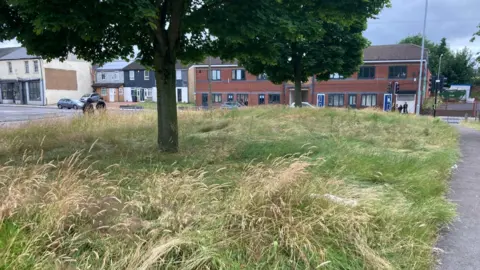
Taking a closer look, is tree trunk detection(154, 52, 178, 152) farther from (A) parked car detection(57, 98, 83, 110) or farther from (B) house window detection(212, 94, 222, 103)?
(B) house window detection(212, 94, 222, 103)

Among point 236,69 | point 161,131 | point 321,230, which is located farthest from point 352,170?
point 236,69

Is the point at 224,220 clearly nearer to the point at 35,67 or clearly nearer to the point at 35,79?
the point at 35,79

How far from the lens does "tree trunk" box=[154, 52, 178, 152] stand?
803 centimetres

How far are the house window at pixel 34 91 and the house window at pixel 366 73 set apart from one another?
4427cm

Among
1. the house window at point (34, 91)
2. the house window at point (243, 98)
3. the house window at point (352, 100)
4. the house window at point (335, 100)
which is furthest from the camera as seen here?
the house window at point (34, 91)

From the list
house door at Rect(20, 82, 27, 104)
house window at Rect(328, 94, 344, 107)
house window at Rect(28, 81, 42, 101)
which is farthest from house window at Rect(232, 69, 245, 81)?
house door at Rect(20, 82, 27, 104)

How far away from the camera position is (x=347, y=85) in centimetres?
4625

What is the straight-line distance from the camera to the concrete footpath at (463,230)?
3.45 meters

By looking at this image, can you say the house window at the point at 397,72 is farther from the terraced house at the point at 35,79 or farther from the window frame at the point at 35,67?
the window frame at the point at 35,67

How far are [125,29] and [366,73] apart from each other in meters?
42.3

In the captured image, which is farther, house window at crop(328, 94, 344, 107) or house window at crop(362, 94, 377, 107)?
house window at crop(328, 94, 344, 107)

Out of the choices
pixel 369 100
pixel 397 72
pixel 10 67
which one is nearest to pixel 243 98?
pixel 369 100

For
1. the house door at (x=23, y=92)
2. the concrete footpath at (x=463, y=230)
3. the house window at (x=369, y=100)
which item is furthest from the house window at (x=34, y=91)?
the concrete footpath at (x=463, y=230)

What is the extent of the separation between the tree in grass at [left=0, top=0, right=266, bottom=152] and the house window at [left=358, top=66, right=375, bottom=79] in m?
39.6
